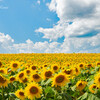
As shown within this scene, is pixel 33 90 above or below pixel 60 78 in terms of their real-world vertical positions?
below

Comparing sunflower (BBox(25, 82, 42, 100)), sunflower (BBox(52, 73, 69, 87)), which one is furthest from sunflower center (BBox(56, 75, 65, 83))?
sunflower (BBox(25, 82, 42, 100))

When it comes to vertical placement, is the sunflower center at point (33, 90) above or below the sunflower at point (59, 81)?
below

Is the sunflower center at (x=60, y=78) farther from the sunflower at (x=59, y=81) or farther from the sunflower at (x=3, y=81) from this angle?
the sunflower at (x=3, y=81)

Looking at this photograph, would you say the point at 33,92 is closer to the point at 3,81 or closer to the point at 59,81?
the point at 59,81

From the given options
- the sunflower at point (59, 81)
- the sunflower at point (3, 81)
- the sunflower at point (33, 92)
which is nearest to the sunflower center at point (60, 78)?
the sunflower at point (59, 81)

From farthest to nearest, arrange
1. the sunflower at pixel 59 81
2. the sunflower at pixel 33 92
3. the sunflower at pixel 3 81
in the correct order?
the sunflower at pixel 3 81 → the sunflower at pixel 59 81 → the sunflower at pixel 33 92

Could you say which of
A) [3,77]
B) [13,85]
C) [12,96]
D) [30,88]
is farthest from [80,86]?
[13,85]

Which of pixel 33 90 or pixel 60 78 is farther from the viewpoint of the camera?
pixel 60 78

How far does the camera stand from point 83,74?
14.3ft

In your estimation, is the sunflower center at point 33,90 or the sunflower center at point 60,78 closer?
the sunflower center at point 33,90

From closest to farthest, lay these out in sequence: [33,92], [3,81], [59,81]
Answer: [33,92]
[59,81]
[3,81]

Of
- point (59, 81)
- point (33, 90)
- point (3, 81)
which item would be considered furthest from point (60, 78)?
point (3, 81)

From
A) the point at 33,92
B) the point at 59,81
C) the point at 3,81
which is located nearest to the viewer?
the point at 33,92

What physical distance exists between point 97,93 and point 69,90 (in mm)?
682
